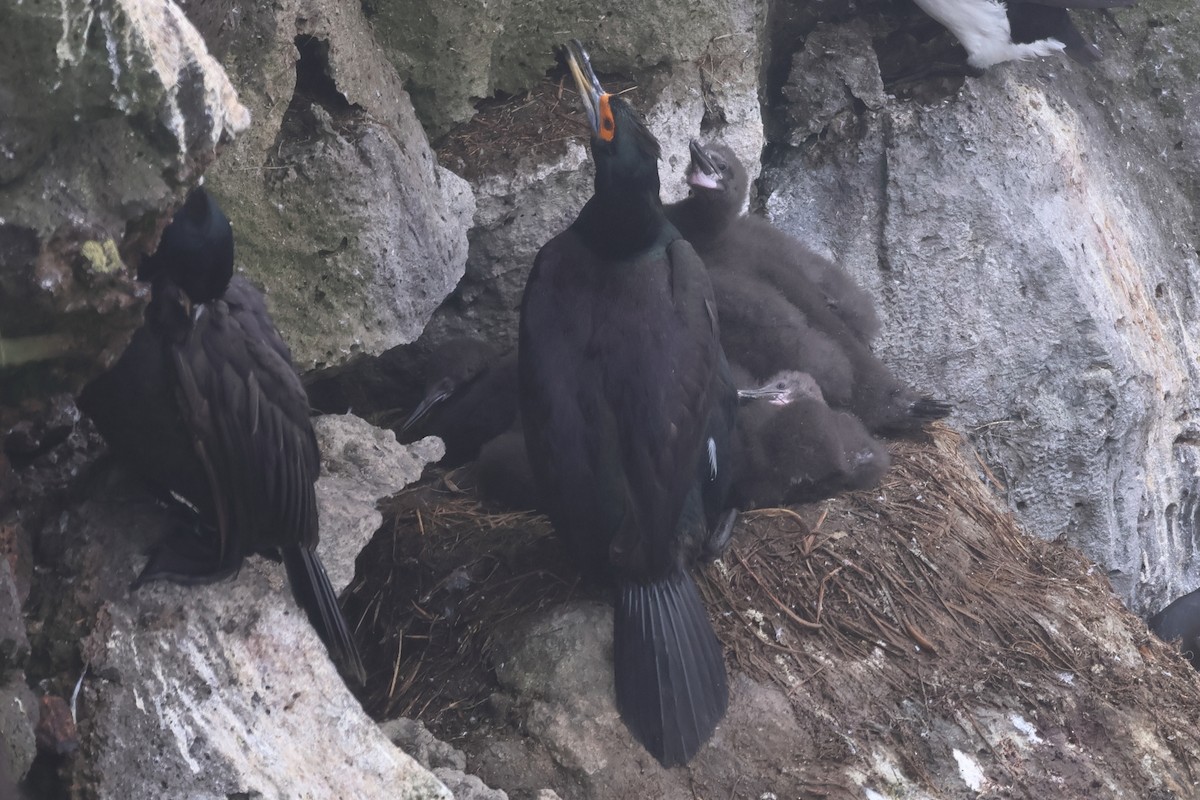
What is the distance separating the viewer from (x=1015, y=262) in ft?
17.5

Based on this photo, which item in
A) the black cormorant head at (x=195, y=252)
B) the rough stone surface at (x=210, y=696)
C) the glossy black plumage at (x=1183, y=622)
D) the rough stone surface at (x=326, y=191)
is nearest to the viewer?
the rough stone surface at (x=210, y=696)

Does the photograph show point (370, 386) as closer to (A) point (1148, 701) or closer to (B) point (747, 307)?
(B) point (747, 307)

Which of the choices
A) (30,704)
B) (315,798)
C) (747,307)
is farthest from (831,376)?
(30,704)

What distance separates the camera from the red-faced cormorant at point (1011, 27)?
5324 millimetres

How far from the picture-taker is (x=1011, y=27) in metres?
5.38

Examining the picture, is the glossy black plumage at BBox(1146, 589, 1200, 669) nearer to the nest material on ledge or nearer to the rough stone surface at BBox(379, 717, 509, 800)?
the nest material on ledge

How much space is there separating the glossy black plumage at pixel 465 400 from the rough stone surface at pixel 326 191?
601mm

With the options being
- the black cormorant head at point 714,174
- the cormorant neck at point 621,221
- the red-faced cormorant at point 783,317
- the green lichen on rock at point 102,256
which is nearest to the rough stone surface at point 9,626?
the green lichen on rock at point 102,256

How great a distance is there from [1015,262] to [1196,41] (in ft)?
6.54

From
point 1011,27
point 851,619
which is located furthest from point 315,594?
point 1011,27

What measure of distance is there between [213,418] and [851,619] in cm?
221

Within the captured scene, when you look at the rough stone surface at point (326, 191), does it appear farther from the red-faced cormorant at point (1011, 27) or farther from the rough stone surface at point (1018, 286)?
the red-faced cormorant at point (1011, 27)

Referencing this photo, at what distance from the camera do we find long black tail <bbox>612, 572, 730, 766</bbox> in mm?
3215

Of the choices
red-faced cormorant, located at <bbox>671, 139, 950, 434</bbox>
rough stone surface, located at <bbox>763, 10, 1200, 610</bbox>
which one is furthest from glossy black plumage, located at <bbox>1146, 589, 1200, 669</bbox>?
red-faced cormorant, located at <bbox>671, 139, 950, 434</bbox>
